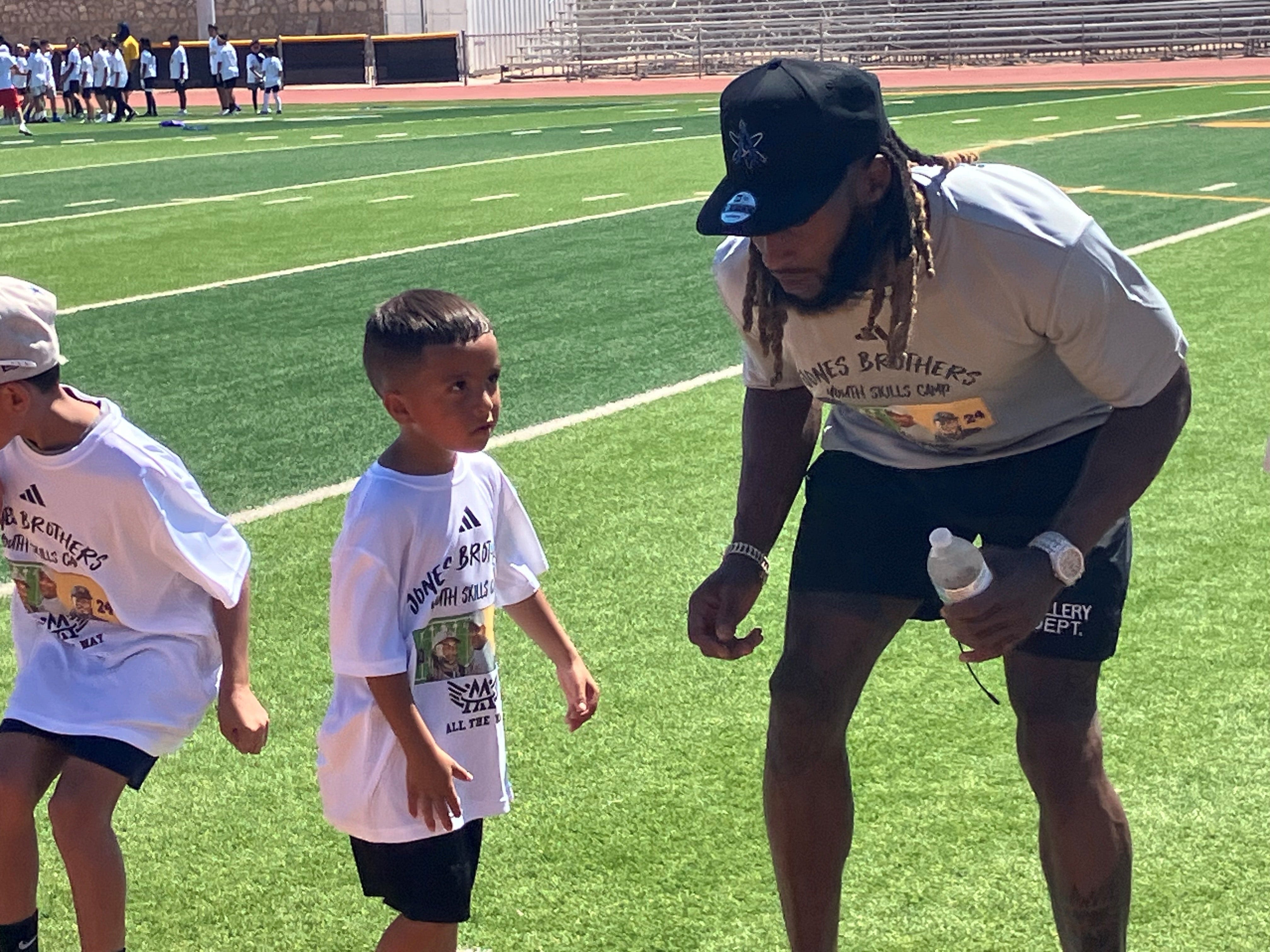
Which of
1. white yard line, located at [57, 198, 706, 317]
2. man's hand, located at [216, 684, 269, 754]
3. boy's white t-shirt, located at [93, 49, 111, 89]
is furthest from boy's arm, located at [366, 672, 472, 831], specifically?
boy's white t-shirt, located at [93, 49, 111, 89]

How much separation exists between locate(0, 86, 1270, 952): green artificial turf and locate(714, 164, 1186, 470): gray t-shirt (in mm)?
1051

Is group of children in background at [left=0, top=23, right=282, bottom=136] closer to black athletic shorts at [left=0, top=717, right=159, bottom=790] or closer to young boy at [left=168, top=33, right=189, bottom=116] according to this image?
young boy at [left=168, top=33, right=189, bottom=116]

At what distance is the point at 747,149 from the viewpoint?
2898 millimetres

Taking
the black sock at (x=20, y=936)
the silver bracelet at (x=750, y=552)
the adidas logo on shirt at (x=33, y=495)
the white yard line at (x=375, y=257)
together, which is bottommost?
the white yard line at (x=375, y=257)

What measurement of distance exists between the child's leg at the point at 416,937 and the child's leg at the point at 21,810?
2.22 ft

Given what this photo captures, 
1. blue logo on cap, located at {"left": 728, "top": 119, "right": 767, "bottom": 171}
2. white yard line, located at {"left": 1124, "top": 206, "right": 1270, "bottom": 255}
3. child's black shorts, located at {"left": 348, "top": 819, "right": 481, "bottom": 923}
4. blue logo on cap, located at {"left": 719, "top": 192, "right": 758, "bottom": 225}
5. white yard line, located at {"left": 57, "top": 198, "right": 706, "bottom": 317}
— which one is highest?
A: blue logo on cap, located at {"left": 728, "top": 119, "right": 767, "bottom": 171}

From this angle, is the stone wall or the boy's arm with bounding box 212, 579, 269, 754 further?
the stone wall

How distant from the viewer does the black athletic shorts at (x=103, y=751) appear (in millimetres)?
3191

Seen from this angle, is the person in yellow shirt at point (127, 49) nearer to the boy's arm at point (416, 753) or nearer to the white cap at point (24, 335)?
the white cap at point (24, 335)

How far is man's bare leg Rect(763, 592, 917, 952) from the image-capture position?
3.30 metres

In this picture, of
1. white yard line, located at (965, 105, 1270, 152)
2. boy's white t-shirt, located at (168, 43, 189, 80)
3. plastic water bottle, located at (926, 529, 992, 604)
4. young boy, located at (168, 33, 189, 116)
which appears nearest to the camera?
plastic water bottle, located at (926, 529, 992, 604)

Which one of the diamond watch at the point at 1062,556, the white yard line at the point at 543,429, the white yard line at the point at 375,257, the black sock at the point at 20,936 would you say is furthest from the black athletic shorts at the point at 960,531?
the white yard line at the point at 375,257

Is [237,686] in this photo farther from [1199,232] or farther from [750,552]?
[1199,232]

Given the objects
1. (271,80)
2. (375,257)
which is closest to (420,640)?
(375,257)
